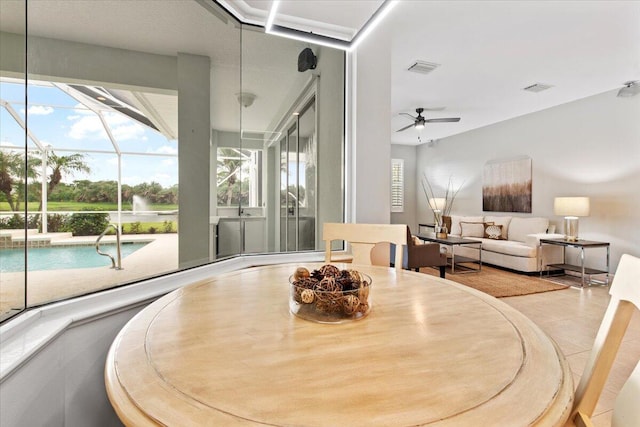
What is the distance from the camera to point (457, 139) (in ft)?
24.1

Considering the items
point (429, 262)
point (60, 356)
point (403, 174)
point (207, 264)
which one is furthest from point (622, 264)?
point (403, 174)

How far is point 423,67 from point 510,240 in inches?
144

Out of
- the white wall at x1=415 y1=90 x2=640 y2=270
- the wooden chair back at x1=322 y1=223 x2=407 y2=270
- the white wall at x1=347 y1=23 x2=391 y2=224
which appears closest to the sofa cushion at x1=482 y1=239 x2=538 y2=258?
the white wall at x1=415 y1=90 x2=640 y2=270

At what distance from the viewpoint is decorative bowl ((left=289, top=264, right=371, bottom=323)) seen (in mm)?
861

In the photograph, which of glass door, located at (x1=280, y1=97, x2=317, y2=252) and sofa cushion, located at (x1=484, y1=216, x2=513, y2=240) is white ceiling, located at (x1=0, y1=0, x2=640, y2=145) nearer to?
glass door, located at (x1=280, y1=97, x2=317, y2=252)

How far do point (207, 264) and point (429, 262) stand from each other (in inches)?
113

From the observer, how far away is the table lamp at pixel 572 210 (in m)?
4.40

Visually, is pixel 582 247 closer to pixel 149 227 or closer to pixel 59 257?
pixel 149 227

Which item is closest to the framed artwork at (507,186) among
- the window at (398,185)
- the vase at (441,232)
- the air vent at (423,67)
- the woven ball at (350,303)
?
the vase at (441,232)

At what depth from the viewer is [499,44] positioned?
3199 millimetres

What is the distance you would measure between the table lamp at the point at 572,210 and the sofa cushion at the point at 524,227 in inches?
20.6

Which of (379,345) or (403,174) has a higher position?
(403,174)

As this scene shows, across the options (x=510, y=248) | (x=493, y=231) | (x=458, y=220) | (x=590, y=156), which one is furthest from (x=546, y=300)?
(x=458, y=220)

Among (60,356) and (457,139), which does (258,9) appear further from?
(457,139)
